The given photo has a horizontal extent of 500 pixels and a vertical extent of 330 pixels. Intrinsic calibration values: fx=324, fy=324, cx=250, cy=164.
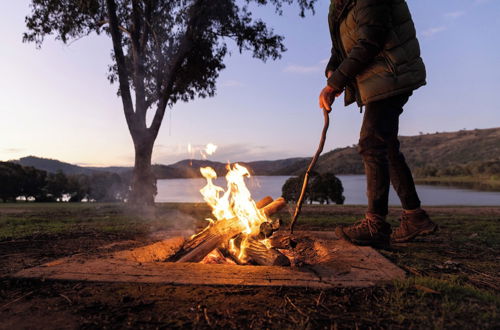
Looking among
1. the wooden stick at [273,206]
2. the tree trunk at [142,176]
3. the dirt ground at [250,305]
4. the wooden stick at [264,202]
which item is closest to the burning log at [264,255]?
the dirt ground at [250,305]

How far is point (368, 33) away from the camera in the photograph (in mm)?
3184

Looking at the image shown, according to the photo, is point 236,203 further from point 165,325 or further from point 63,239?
point 63,239

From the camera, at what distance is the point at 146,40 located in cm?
Result: 1271

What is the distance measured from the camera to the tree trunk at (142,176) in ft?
38.8

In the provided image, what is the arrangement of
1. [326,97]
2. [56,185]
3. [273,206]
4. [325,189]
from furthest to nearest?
1. [56,185]
2. [325,189]
3. [273,206]
4. [326,97]

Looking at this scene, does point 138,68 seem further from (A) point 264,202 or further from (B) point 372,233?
(B) point 372,233

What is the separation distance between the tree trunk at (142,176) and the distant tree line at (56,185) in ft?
28.5

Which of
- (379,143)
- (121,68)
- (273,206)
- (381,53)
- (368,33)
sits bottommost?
(273,206)

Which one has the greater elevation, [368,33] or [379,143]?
[368,33]

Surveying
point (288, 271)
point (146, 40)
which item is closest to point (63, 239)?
point (288, 271)

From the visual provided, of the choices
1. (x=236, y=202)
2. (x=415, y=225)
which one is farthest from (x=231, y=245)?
(x=415, y=225)

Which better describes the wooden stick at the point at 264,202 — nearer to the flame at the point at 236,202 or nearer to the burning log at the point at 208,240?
the flame at the point at 236,202

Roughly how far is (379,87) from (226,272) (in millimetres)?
2344

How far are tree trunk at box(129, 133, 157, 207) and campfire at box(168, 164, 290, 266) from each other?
8.06 meters
